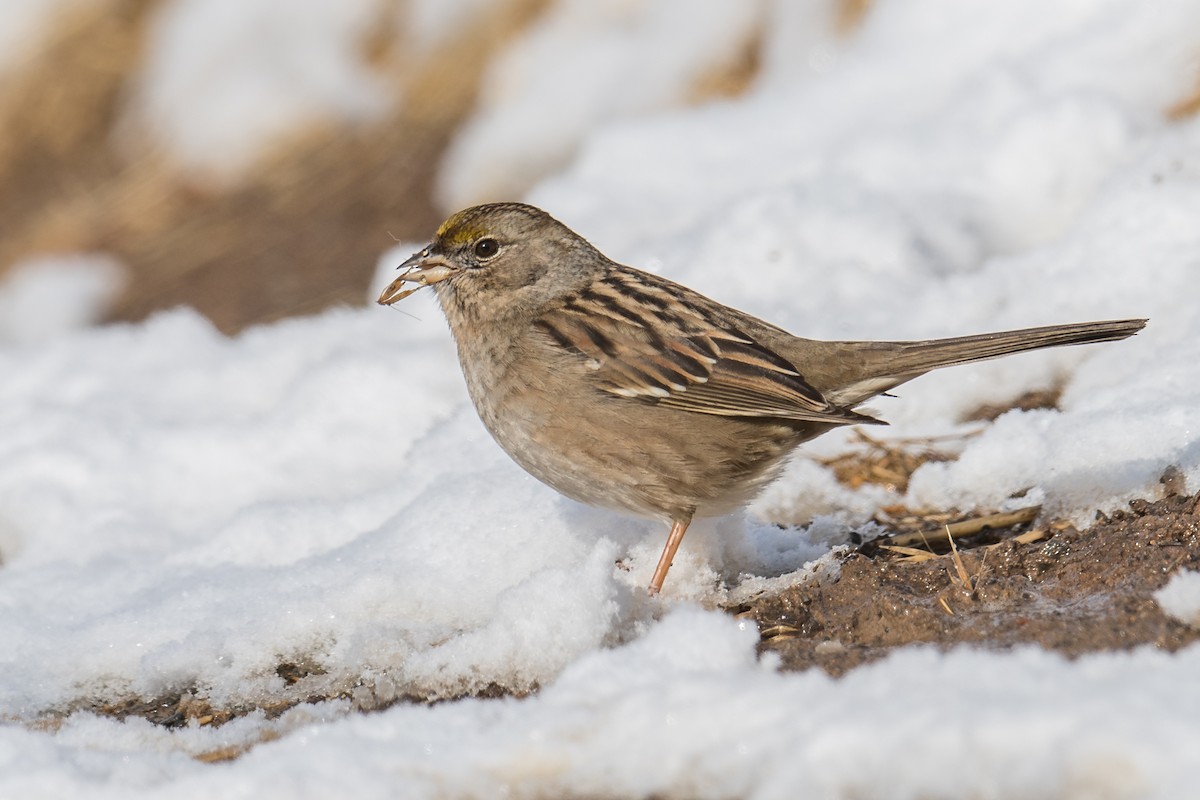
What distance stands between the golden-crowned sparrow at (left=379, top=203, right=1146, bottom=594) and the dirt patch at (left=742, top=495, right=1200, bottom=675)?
454 millimetres

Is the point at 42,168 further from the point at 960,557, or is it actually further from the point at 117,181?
the point at 960,557

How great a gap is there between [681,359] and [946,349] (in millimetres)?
806

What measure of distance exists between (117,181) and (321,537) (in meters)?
5.29

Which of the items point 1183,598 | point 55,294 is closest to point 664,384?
point 1183,598

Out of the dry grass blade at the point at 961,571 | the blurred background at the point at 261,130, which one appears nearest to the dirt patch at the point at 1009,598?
the dry grass blade at the point at 961,571

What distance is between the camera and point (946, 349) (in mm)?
4176

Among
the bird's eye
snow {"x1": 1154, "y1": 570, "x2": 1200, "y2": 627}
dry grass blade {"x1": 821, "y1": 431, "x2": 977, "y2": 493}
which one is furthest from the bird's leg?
snow {"x1": 1154, "y1": 570, "x2": 1200, "y2": 627}

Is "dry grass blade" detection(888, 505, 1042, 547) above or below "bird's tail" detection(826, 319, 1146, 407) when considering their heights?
below

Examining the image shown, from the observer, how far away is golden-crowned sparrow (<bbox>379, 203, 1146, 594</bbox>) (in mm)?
4125

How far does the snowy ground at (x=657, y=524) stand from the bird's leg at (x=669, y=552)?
8 cm

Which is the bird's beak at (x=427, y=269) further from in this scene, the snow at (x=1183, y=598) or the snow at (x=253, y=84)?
the snow at (x=253, y=84)

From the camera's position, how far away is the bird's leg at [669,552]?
4059 millimetres

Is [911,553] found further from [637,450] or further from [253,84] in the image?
[253,84]

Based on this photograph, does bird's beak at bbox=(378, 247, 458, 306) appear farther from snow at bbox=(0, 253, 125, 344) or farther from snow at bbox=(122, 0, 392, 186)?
snow at bbox=(0, 253, 125, 344)
